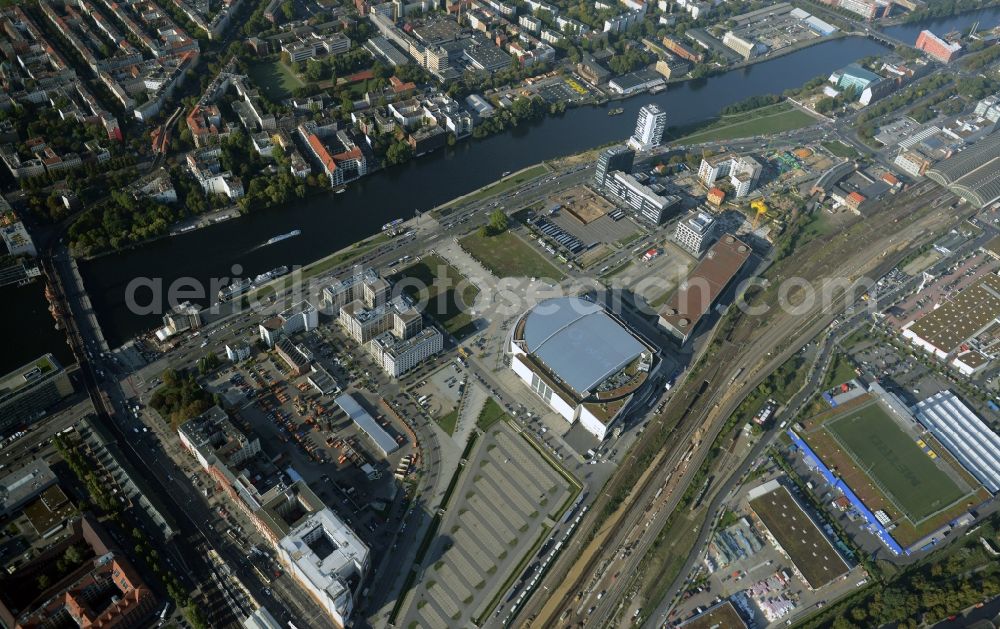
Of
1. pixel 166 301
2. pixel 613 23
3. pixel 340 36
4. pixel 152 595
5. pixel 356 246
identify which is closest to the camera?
pixel 152 595

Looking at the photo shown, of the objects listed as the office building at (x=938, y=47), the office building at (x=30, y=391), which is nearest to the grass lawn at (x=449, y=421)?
the office building at (x=30, y=391)

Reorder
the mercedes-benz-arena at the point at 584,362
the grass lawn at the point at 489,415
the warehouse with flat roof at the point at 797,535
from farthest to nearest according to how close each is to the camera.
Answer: the grass lawn at the point at 489,415, the mercedes-benz-arena at the point at 584,362, the warehouse with flat roof at the point at 797,535

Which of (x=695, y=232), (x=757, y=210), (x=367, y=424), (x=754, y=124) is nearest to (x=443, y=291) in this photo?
(x=367, y=424)

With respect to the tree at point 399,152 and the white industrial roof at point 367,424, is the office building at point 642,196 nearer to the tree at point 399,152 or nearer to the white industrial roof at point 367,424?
the tree at point 399,152

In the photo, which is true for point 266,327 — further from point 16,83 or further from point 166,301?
point 16,83

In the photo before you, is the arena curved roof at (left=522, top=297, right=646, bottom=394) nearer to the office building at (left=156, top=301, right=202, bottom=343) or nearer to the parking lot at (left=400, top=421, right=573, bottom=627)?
the parking lot at (left=400, top=421, right=573, bottom=627)

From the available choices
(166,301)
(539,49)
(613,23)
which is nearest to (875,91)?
(613,23)

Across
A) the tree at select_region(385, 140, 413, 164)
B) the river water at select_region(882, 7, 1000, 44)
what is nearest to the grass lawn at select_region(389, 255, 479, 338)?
the tree at select_region(385, 140, 413, 164)
